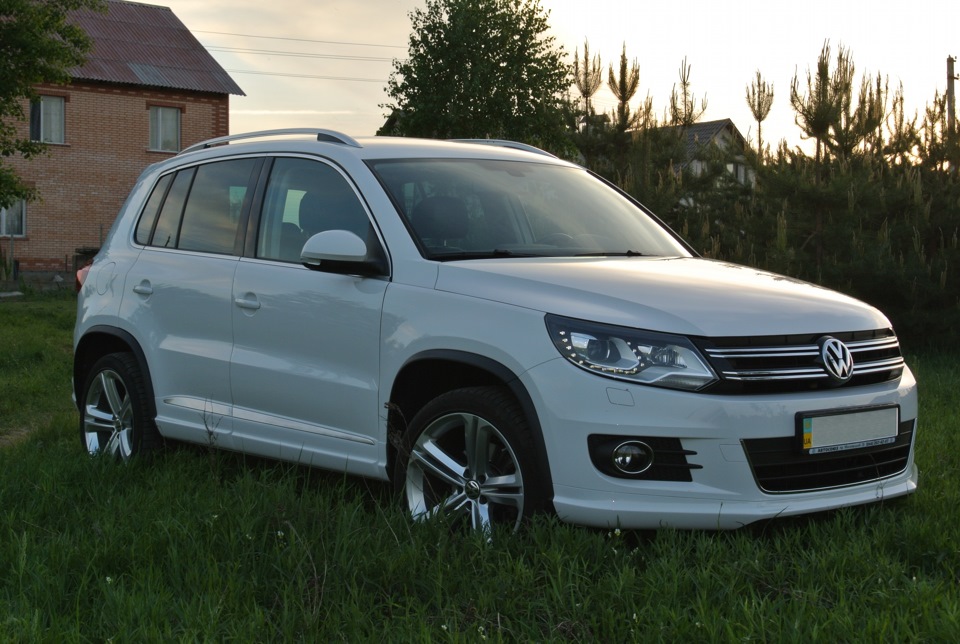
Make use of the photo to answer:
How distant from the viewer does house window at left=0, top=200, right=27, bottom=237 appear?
1305 inches

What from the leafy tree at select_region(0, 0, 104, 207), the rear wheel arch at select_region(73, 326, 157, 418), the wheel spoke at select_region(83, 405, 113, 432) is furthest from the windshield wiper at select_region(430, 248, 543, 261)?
the leafy tree at select_region(0, 0, 104, 207)

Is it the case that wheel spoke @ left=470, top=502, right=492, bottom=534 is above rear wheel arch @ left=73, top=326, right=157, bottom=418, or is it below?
below

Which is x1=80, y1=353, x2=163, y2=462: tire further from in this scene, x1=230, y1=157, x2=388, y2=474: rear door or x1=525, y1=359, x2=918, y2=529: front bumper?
x1=525, y1=359, x2=918, y2=529: front bumper

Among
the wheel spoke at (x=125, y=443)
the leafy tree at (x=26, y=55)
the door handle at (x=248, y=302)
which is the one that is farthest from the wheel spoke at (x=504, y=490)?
the leafy tree at (x=26, y=55)

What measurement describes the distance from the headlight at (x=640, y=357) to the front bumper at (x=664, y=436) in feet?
0.13

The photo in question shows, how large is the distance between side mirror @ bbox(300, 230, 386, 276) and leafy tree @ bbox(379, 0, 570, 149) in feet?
93.5

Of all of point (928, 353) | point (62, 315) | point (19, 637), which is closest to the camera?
point (19, 637)

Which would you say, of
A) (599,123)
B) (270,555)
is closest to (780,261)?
(599,123)

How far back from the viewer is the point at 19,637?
321 centimetres

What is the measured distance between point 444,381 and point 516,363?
0.67 metres

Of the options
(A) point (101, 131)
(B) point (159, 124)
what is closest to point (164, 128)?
(B) point (159, 124)

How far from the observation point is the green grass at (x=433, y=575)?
322 cm

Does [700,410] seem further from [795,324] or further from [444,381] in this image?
[444,381]

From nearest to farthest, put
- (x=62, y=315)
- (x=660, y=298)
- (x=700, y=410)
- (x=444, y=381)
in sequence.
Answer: (x=700, y=410), (x=660, y=298), (x=444, y=381), (x=62, y=315)
